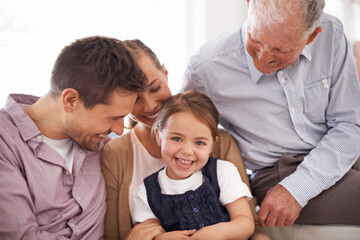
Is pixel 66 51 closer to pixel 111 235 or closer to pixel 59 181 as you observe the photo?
pixel 59 181

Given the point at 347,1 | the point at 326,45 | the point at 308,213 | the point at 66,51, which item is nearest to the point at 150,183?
the point at 66,51

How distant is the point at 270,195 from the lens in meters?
1.58

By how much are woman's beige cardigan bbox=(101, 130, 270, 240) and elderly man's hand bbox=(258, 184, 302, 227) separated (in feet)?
0.18

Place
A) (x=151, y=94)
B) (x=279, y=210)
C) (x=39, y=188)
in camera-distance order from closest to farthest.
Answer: (x=39, y=188), (x=279, y=210), (x=151, y=94)

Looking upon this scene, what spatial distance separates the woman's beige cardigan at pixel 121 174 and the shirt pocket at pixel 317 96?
42 centimetres

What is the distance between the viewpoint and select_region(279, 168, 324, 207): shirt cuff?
158cm

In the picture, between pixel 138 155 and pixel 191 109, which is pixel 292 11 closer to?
pixel 191 109

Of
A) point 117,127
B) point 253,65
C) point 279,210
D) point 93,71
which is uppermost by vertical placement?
point 93,71

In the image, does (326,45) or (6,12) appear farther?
(6,12)

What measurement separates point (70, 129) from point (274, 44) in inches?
35.8

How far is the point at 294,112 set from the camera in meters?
1.76

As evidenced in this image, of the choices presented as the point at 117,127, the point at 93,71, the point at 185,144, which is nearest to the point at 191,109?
the point at 185,144

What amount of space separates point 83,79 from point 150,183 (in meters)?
0.51

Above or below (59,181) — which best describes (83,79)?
above
